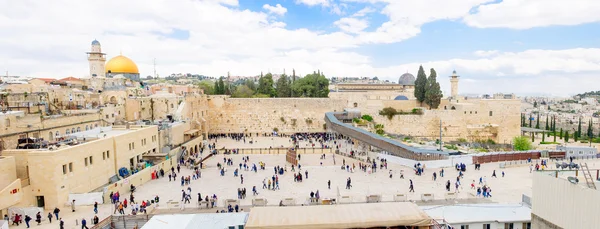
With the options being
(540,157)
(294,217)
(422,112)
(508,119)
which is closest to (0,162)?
(294,217)

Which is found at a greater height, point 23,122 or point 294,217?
point 23,122

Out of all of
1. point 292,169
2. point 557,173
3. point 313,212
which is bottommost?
point 292,169

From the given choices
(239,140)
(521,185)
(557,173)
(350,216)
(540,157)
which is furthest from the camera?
(239,140)

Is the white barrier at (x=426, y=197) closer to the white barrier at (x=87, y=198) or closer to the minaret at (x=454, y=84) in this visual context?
the white barrier at (x=87, y=198)

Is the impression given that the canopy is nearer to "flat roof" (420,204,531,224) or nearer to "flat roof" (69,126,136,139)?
"flat roof" (420,204,531,224)

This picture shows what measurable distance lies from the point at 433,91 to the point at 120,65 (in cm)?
3425

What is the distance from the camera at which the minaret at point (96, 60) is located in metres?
39.7

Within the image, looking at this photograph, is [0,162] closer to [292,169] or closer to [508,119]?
[292,169]

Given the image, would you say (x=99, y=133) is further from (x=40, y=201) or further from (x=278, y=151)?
(x=278, y=151)

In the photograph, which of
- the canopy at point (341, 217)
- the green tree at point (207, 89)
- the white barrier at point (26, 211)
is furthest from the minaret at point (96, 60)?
the canopy at point (341, 217)

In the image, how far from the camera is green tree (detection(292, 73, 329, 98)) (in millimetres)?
46000

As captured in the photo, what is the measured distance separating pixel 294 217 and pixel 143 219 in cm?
579

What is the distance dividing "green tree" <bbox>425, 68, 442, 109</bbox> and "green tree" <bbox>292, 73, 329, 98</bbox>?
13592mm

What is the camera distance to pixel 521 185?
52.0 feet
